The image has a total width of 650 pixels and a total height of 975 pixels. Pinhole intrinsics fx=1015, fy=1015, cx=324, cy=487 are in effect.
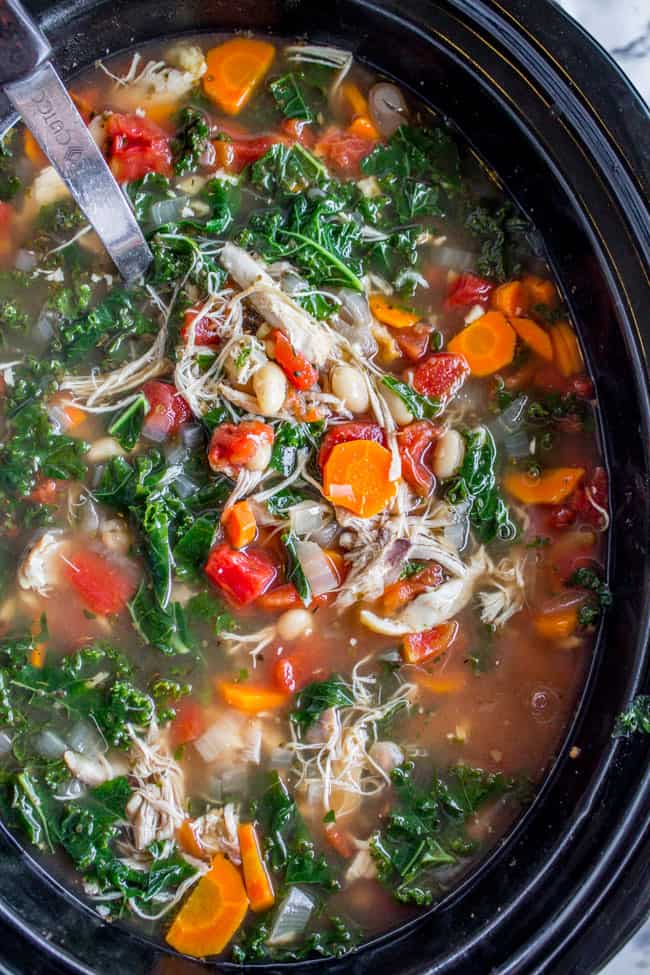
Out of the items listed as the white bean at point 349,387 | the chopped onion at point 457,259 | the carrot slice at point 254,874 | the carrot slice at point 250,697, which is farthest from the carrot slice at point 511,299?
the carrot slice at point 254,874

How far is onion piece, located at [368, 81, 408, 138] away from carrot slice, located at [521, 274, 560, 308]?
987 mm

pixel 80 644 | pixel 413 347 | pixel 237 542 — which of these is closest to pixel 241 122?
pixel 413 347

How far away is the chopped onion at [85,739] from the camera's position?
4223 millimetres

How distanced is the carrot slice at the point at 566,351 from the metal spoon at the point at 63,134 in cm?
187

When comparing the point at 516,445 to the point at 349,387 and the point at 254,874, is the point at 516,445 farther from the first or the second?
the point at 254,874

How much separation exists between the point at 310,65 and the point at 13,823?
3.62 m

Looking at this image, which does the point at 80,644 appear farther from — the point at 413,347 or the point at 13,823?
the point at 413,347

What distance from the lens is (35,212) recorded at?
4.54 metres

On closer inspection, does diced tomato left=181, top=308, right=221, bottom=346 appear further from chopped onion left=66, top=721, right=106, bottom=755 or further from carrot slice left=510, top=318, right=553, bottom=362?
chopped onion left=66, top=721, right=106, bottom=755

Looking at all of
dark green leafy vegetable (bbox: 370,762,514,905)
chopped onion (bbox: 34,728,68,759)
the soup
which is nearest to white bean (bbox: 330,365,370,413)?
the soup

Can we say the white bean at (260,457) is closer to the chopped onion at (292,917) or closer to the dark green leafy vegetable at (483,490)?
the dark green leafy vegetable at (483,490)

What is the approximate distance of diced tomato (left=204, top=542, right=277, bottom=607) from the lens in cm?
427

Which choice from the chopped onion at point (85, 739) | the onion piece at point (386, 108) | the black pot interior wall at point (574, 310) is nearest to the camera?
the black pot interior wall at point (574, 310)

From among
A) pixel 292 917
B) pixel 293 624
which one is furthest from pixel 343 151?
pixel 292 917
